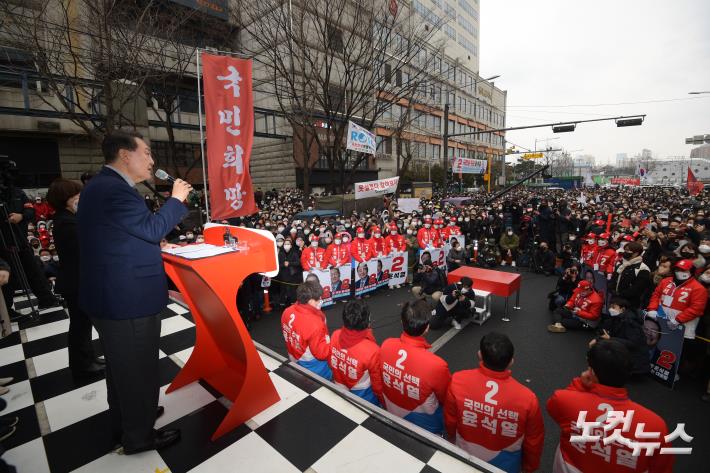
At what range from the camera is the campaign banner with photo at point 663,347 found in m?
4.32

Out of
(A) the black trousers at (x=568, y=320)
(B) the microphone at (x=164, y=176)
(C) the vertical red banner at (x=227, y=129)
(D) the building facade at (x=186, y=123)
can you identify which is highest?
(D) the building facade at (x=186, y=123)

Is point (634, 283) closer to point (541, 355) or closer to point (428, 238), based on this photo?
point (541, 355)

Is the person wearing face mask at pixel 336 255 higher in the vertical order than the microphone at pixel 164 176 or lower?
lower

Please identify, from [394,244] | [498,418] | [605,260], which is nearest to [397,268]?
[394,244]

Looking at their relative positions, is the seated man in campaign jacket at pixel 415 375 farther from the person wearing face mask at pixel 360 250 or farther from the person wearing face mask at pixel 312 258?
the person wearing face mask at pixel 360 250

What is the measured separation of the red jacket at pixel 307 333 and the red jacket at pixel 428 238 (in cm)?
726

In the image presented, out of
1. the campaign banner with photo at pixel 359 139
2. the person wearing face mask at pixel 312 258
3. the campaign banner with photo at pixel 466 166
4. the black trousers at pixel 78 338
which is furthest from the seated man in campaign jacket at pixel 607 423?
the campaign banner with photo at pixel 466 166

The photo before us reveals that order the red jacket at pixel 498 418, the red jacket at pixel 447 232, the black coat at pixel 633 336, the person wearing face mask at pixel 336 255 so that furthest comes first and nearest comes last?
the red jacket at pixel 447 232, the person wearing face mask at pixel 336 255, the black coat at pixel 633 336, the red jacket at pixel 498 418

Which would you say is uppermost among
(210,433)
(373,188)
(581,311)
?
(373,188)

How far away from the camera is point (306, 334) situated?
11.1 ft

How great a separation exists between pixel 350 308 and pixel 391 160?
116 ft

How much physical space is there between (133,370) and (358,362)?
5.75 feet

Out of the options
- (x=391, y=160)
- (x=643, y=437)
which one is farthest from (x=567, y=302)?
(x=391, y=160)

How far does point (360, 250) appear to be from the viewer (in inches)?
345
